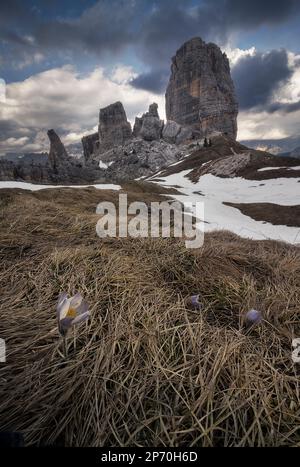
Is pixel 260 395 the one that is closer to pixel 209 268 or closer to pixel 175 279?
pixel 175 279

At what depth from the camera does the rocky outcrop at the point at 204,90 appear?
12506cm

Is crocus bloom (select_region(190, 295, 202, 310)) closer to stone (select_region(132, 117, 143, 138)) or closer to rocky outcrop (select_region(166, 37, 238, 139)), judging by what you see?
stone (select_region(132, 117, 143, 138))

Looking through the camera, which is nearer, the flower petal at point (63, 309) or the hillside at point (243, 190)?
the flower petal at point (63, 309)

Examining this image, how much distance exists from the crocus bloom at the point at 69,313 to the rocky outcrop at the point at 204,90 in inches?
5247

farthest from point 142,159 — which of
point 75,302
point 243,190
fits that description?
point 75,302

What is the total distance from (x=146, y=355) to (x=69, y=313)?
446 millimetres

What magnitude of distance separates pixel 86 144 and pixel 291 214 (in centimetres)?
13795

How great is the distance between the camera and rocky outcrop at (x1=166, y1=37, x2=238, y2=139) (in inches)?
4924

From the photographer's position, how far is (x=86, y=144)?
139 meters

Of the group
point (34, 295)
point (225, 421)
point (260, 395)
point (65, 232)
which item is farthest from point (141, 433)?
point (65, 232)

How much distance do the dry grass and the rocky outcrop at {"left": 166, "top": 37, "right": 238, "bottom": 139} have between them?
434 feet

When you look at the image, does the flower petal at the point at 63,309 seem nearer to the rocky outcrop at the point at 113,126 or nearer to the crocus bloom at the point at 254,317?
the crocus bloom at the point at 254,317

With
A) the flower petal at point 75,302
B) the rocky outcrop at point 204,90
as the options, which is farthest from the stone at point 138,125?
the flower petal at point 75,302

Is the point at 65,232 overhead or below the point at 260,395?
overhead
